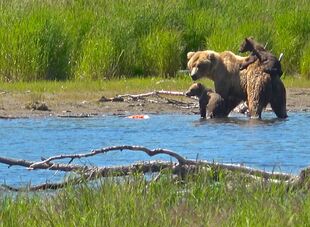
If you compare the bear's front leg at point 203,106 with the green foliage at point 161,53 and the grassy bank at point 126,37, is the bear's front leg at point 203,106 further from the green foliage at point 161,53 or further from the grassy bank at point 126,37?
the green foliage at point 161,53

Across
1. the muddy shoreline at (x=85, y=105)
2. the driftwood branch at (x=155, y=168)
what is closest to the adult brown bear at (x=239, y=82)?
the muddy shoreline at (x=85, y=105)

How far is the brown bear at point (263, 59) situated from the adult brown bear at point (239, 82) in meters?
0.07

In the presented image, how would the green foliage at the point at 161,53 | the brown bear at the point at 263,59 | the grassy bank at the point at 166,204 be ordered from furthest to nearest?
the green foliage at the point at 161,53
the brown bear at the point at 263,59
the grassy bank at the point at 166,204

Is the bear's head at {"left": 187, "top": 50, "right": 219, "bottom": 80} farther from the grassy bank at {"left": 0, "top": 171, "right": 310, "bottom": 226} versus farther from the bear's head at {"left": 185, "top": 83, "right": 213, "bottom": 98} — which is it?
the grassy bank at {"left": 0, "top": 171, "right": 310, "bottom": 226}

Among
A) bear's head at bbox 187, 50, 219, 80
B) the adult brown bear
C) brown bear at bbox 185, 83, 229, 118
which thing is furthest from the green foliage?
brown bear at bbox 185, 83, 229, 118

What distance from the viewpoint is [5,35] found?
54.9ft

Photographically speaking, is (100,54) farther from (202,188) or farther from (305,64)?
(202,188)

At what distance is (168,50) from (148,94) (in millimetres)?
2820

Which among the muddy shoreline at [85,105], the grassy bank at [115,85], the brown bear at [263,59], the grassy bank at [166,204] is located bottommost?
the muddy shoreline at [85,105]

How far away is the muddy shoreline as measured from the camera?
14.4 m

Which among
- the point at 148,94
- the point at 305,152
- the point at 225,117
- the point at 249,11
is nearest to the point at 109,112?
the point at 148,94

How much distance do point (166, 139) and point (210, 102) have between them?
172 cm

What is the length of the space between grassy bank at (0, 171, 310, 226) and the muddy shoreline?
7200 millimetres

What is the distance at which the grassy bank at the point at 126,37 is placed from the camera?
16797 millimetres
